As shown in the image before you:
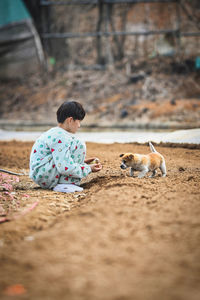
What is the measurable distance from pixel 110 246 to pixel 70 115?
1559 millimetres

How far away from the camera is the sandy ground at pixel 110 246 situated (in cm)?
120

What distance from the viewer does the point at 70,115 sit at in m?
2.85

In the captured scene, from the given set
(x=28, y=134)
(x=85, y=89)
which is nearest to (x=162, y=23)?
(x=85, y=89)

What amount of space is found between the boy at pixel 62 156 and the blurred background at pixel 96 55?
5545 millimetres

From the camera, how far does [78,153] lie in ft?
9.57

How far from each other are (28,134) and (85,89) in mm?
4226

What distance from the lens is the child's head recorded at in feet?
9.28

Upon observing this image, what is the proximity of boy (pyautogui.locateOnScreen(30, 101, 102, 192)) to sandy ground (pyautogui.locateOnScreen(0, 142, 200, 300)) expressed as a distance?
307 mm

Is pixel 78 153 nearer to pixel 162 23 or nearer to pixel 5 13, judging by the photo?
pixel 162 23

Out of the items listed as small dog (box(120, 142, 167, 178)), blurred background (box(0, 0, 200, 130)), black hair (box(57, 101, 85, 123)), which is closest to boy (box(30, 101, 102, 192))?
black hair (box(57, 101, 85, 123))

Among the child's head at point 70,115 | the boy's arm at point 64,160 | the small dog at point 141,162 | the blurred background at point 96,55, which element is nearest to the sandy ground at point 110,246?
the boy's arm at point 64,160

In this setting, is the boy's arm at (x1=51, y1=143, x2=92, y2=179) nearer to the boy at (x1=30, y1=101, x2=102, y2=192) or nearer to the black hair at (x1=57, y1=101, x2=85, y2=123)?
the boy at (x1=30, y1=101, x2=102, y2=192)

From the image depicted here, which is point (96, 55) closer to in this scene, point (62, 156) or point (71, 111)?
point (71, 111)

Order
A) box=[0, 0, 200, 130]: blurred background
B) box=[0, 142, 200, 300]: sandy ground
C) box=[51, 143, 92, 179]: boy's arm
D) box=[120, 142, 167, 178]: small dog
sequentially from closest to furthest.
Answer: box=[0, 142, 200, 300]: sandy ground < box=[51, 143, 92, 179]: boy's arm < box=[120, 142, 167, 178]: small dog < box=[0, 0, 200, 130]: blurred background
